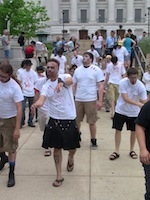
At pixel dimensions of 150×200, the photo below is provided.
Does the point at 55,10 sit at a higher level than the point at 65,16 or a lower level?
higher

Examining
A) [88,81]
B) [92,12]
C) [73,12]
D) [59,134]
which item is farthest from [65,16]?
[59,134]

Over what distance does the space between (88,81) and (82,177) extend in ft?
6.52

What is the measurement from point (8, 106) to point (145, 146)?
7.19 feet

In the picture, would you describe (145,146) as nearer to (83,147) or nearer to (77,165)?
(77,165)

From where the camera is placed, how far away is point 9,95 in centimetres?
446

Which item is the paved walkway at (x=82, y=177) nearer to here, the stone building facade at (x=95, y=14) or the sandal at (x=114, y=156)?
the sandal at (x=114, y=156)

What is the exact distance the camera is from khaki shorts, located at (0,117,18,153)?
4656mm

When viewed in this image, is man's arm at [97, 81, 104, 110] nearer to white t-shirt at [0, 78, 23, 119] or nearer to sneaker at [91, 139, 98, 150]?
sneaker at [91, 139, 98, 150]

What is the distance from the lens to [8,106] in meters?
4.59

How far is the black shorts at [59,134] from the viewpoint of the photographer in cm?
451

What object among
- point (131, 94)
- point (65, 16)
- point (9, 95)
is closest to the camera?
point (9, 95)

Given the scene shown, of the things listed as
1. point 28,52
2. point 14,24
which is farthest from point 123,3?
point 28,52

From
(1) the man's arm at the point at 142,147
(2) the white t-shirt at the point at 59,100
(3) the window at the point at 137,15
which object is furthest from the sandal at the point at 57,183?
(3) the window at the point at 137,15

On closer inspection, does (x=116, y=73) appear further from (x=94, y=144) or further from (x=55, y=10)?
(x=55, y=10)
